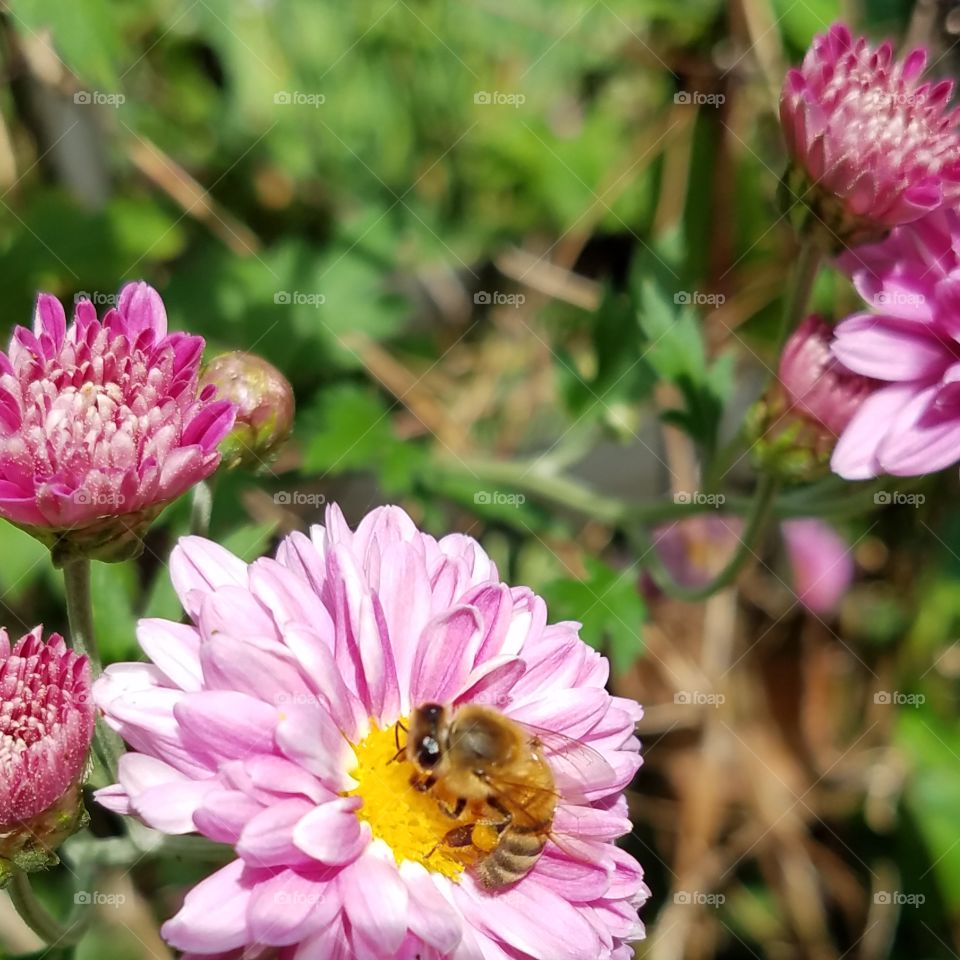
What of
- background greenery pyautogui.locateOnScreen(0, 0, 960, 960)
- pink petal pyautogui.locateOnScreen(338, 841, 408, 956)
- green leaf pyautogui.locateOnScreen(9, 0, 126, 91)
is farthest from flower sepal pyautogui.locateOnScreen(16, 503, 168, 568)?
green leaf pyautogui.locateOnScreen(9, 0, 126, 91)

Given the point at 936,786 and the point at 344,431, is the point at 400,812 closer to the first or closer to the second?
the point at 344,431

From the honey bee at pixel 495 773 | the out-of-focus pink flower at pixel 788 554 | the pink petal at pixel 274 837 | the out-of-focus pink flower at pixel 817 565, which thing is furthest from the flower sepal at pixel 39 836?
the out-of-focus pink flower at pixel 817 565

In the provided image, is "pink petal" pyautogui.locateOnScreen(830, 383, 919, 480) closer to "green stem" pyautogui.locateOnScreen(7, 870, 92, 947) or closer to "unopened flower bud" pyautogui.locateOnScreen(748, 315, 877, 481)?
"unopened flower bud" pyautogui.locateOnScreen(748, 315, 877, 481)

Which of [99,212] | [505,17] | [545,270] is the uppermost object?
[505,17]

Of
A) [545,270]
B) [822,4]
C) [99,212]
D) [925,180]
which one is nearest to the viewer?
[925,180]

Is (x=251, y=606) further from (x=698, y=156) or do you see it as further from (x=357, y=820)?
(x=698, y=156)

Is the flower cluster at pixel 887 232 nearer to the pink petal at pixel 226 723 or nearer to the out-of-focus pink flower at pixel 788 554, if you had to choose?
the pink petal at pixel 226 723

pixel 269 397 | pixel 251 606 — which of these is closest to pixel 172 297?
pixel 269 397

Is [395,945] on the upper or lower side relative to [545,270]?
upper
